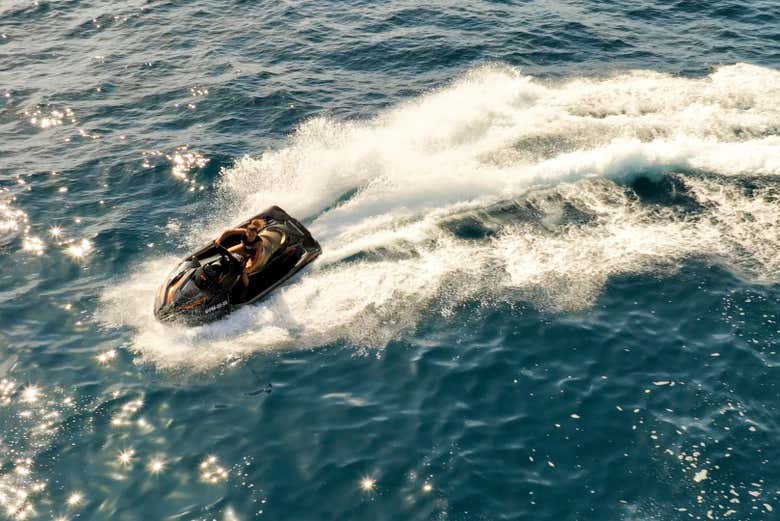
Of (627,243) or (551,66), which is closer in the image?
(627,243)

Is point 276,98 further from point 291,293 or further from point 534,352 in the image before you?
point 534,352

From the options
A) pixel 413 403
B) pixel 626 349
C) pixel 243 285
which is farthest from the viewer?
pixel 243 285

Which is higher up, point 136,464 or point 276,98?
point 276,98

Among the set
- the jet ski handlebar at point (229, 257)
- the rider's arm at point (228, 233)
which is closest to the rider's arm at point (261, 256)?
the jet ski handlebar at point (229, 257)

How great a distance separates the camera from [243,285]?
25.0 meters

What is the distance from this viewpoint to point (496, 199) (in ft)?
95.1

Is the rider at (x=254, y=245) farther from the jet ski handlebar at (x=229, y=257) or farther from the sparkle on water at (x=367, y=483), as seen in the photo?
the sparkle on water at (x=367, y=483)

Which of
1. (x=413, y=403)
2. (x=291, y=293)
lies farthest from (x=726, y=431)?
(x=291, y=293)

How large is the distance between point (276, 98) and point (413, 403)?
74.0 ft

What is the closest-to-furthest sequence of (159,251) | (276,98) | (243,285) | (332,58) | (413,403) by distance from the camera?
(413,403)
(243,285)
(159,251)
(276,98)
(332,58)

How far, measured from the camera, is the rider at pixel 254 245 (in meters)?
25.8

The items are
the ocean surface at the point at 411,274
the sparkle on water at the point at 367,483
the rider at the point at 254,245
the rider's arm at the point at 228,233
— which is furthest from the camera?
the rider's arm at the point at 228,233

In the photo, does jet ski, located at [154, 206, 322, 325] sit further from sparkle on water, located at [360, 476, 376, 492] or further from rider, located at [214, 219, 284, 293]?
sparkle on water, located at [360, 476, 376, 492]

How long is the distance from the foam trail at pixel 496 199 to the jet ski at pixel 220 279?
0.48 m
